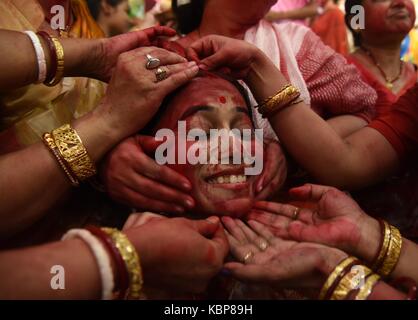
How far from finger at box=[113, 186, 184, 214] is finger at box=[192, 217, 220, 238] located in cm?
13

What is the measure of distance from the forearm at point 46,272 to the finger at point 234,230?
0.41m

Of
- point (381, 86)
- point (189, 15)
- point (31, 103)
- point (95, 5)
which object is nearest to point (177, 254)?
point (31, 103)

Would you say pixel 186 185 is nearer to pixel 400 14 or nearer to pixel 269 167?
pixel 269 167

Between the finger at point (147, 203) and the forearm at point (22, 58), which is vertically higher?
the forearm at point (22, 58)

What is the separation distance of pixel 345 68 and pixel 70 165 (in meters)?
1.06

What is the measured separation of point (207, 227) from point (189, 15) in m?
1.13

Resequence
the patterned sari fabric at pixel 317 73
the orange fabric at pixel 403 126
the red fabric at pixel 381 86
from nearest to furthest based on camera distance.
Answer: the orange fabric at pixel 403 126, the patterned sari fabric at pixel 317 73, the red fabric at pixel 381 86

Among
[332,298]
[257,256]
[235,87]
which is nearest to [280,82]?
[235,87]

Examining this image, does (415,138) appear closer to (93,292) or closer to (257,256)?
(257,256)

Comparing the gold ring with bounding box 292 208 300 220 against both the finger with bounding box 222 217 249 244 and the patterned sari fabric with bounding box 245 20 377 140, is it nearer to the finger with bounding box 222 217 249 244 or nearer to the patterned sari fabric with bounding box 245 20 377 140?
the finger with bounding box 222 217 249 244

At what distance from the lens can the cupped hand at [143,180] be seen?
1.29 meters

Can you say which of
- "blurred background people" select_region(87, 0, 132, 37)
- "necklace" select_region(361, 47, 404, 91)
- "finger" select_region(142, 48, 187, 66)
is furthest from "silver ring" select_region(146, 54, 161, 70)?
"blurred background people" select_region(87, 0, 132, 37)

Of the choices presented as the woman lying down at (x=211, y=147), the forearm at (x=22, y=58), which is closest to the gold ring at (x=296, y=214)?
the woman lying down at (x=211, y=147)

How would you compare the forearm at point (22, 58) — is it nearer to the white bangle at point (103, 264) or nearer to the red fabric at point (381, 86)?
the white bangle at point (103, 264)
